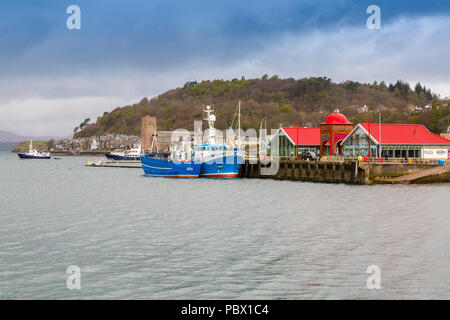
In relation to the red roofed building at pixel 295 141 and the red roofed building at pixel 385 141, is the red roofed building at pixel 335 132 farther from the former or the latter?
the red roofed building at pixel 295 141

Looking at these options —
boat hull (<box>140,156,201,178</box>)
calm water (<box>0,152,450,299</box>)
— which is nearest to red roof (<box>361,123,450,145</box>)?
calm water (<box>0,152,450,299</box>)

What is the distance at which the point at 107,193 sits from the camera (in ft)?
176

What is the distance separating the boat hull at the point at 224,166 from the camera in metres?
72.0

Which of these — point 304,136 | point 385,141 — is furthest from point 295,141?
point 385,141

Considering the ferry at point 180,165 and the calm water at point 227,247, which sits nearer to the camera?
the calm water at point 227,247

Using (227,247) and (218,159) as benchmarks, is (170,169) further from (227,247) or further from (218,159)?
(227,247)

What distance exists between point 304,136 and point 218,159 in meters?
18.9

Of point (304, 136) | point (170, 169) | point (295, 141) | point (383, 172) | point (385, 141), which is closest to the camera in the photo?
point (383, 172)

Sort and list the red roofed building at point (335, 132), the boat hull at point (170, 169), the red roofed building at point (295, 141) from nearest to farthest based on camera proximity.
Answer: the boat hull at point (170, 169), the red roofed building at point (335, 132), the red roofed building at point (295, 141)

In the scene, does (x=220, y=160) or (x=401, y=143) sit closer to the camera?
(x=401, y=143)

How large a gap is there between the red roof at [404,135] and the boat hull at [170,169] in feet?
76.6

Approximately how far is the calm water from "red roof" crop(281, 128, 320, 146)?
36989mm

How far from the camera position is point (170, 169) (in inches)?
3073

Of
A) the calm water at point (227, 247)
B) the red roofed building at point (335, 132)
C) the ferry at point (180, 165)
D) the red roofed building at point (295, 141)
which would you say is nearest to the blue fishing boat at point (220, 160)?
the ferry at point (180, 165)
